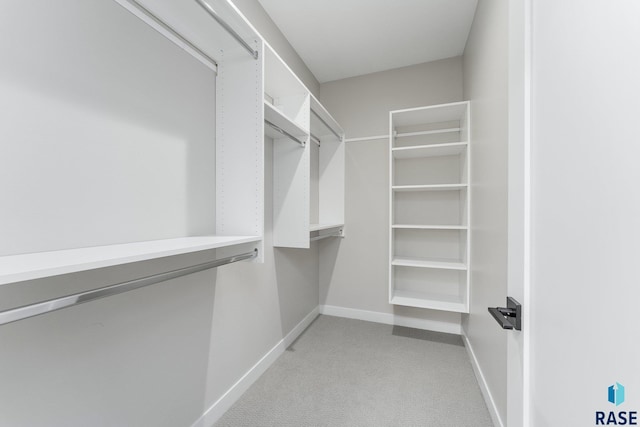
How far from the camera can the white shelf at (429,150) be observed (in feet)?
7.22

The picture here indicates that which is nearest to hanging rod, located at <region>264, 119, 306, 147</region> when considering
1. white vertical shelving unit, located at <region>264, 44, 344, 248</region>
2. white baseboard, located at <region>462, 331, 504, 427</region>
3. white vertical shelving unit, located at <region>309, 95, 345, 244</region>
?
white vertical shelving unit, located at <region>264, 44, 344, 248</region>

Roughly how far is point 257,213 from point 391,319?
2.12 metres

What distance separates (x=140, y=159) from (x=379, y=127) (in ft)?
7.63

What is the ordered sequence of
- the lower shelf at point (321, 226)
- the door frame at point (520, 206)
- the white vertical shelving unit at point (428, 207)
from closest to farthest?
the door frame at point (520, 206), the lower shelf at point (321, 226), the white vertical shelving unit at point (428, 207)

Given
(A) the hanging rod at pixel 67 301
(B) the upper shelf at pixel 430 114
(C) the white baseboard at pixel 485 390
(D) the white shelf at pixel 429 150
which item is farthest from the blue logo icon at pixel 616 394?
(B) the upper shelf at pixel 430 114

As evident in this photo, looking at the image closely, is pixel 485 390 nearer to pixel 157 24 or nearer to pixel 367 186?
pixel 367 186

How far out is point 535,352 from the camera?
66 cm

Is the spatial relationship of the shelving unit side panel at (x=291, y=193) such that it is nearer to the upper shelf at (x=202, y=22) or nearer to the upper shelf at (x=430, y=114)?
the upper shelf at (x=202, y=22)

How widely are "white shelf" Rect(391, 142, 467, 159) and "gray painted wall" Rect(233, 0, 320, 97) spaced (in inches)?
47.5

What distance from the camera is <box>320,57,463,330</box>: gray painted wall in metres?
2.70

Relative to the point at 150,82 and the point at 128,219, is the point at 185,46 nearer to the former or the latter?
A: the point at 150,82

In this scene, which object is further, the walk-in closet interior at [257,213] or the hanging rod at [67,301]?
the walk-in closet interior at [257,213]

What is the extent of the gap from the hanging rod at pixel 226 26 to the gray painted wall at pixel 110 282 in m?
0.26

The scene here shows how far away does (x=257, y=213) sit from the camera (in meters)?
1.34
